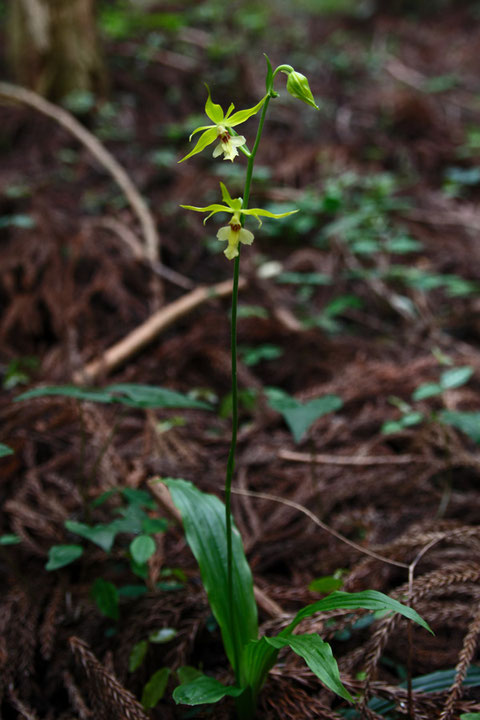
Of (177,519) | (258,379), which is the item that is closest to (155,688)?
(177,519)

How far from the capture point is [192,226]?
3.42 m

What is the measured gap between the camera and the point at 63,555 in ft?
4.29

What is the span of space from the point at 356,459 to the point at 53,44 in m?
4.44

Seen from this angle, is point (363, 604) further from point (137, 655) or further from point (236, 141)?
point (236, 141)

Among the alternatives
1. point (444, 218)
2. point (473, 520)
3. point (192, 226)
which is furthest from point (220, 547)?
point (444, 218)

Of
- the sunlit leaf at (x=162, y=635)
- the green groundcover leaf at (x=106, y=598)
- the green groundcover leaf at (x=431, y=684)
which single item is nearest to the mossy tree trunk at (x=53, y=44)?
the green groundcover leaf at (x=106, y=598)

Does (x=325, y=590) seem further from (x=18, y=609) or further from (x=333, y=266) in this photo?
(x=333, y=266)

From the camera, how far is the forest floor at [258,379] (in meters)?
1.32

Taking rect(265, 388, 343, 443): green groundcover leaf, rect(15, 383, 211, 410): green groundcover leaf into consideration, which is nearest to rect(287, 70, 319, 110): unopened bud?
rect(15, 383, 211, 410): green groundcover leaf

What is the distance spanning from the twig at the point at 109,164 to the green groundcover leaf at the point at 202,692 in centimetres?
237

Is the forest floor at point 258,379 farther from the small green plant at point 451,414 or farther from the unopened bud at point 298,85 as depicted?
the unopened bud at point 298,85

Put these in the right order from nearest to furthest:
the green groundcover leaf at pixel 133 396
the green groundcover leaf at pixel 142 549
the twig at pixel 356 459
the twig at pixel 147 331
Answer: the green groundcover leaf at pixel 142 549 → the green groundcover leaf at pixel 133 396 → the twig at pixel 356 459 → the twig at pixel 147 331

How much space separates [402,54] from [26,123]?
17.0 feet

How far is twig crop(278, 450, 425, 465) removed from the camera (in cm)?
190
